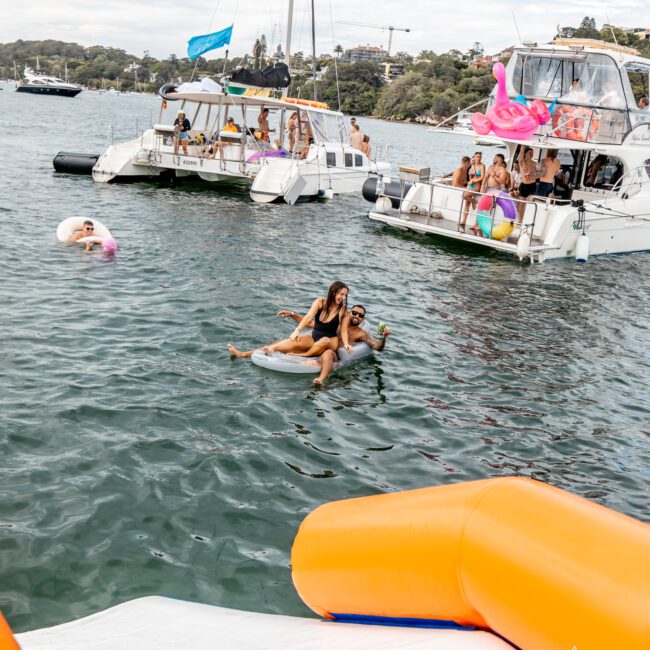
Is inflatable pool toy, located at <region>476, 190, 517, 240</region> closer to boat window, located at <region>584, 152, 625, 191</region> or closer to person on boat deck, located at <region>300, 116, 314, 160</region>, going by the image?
boat window, located at <region>584, 152, 625, 191</region>

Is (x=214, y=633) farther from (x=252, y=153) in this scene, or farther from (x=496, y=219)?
(x=252, y=153)

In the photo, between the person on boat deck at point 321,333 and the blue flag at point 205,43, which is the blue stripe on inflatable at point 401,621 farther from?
the blue flag at point 205,43

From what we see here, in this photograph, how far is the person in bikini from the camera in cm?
2005

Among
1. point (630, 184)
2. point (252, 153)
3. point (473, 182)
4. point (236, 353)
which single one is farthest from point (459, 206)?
point (236, 353)

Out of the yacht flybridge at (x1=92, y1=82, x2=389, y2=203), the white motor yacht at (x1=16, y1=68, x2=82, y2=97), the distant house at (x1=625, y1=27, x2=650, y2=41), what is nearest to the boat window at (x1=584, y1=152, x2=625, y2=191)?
the yacht flybridge at (x1=92, y1=82, x2=389, y2=203)

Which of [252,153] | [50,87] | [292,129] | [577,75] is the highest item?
[50,87]

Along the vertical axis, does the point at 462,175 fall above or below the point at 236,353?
above

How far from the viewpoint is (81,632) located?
17.9 feet

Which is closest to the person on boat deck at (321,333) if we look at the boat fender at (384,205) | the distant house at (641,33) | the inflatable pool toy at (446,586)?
the inflatable pool toy at (446,586)

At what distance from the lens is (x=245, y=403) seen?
10.0 metres

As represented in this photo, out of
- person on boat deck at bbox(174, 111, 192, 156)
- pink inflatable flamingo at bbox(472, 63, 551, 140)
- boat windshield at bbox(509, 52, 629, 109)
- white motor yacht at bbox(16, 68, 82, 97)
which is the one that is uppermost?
white motor yacht at bbox(16, 68, 82, 97)

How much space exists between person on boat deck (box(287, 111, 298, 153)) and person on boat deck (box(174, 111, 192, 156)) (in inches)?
137

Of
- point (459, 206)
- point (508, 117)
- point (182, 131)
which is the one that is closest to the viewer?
point (508, 117)

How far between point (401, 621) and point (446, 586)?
0.58 m
